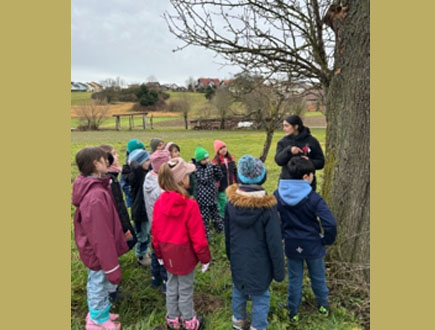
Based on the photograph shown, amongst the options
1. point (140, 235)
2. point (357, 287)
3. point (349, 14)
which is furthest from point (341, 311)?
point (349, 14)

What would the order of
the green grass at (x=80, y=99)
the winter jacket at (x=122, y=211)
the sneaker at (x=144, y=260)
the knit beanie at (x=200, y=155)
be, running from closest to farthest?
the winter jacket at (x=122, y=211)
the sneaker at (x=144, y=260)
the knit beanie at (x=200, y=155)
the green grass at (x=80, y=99)

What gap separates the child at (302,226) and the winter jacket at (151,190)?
1.46m

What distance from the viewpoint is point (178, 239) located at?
109 inches

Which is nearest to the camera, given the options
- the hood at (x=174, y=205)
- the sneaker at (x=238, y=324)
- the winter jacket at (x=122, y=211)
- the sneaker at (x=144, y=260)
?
the hood at (x=174, y=205)

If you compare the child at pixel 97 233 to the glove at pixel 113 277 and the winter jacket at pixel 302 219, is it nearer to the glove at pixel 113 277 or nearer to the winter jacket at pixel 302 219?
the glove at pixel 113 277

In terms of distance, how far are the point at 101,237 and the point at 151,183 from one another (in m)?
1.14

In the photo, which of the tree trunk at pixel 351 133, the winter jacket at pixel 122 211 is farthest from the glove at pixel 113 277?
the tree trunk at pixel 351 133

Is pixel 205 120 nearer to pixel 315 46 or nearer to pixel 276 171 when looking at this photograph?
pixel 276 171

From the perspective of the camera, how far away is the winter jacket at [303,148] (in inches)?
141

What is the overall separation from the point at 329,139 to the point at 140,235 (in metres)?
2.89

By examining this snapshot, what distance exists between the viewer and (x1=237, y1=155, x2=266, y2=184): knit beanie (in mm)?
2666

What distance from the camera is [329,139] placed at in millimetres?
3914

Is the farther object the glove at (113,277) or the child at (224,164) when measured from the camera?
the child at (224,164)

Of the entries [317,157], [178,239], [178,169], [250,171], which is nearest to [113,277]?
[178,239]
